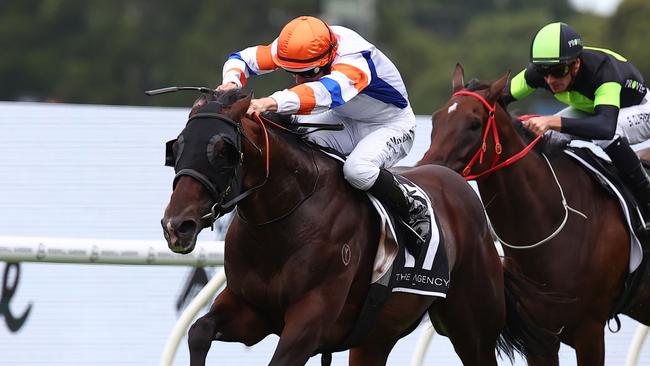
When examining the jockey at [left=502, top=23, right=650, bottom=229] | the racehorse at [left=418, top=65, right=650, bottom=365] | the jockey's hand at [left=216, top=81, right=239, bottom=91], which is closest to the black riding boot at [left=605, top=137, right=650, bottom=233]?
the jockey at [left=502, top=23, right=650, bottom=229]

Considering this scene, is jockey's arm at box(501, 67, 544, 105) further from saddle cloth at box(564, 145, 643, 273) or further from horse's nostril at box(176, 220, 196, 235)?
horse's nostril at box(176, 220, 196, 235)

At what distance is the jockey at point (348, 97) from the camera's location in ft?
15.8

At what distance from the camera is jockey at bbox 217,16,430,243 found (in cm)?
482

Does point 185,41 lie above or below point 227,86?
below

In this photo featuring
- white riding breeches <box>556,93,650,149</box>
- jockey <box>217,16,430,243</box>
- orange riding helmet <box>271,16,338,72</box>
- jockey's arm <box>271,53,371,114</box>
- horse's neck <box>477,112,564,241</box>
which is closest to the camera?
jockey's arm <box>271,53,371,114</box>

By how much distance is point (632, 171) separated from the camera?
20.8 feet

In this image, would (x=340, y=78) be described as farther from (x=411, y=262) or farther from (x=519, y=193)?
(x=519, y=193)

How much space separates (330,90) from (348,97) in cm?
11

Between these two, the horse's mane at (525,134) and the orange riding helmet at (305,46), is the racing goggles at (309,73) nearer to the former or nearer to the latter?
the orange riding helmet at (305,46)

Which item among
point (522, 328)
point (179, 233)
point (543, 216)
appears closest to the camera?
point (179, 233)

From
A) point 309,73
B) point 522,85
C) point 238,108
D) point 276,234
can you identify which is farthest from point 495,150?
point 238,108

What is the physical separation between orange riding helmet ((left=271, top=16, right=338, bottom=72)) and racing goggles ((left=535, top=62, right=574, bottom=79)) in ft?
5.25

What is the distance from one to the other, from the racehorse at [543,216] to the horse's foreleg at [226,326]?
1.43m

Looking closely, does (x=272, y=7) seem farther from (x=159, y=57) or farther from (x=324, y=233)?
(x=324, y=233)
